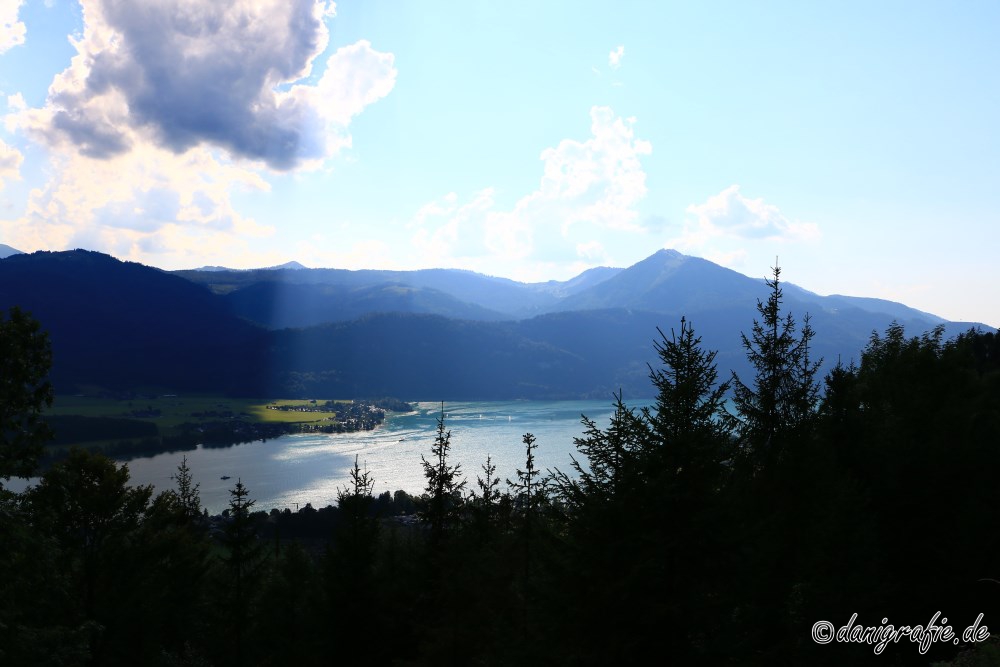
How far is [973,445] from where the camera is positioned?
71.1 feet

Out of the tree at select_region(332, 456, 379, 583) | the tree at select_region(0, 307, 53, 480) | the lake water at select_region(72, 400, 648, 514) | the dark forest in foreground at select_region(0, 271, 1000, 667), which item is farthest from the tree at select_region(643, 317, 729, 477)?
the lake water at select_region(72, 400, 648, 514)

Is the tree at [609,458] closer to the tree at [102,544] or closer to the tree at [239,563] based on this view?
the tree at [102,544]

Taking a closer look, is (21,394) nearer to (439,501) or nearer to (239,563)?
(439,501)

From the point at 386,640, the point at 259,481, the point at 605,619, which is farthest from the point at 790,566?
the point at 259,481

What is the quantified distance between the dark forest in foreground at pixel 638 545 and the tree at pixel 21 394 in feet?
0.14

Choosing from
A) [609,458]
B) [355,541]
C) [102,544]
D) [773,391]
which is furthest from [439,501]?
[609,458]

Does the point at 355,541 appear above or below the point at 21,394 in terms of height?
below

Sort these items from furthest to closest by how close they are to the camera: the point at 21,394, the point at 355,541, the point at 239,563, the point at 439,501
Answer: the point at 239,563, the point at 439,501, the point at 355,541, the point at 21,394

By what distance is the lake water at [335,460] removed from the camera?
10375cm

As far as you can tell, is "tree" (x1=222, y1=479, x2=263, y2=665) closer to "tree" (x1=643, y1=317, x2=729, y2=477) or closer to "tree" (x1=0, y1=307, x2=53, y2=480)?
"tree" (x1=0, y1=307, x2=53, y2=480)

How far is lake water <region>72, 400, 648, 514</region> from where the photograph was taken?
340 feet

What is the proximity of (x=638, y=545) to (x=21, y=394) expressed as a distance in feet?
40.5

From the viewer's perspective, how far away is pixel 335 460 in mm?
132875

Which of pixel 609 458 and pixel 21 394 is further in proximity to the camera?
pixel 21 394
